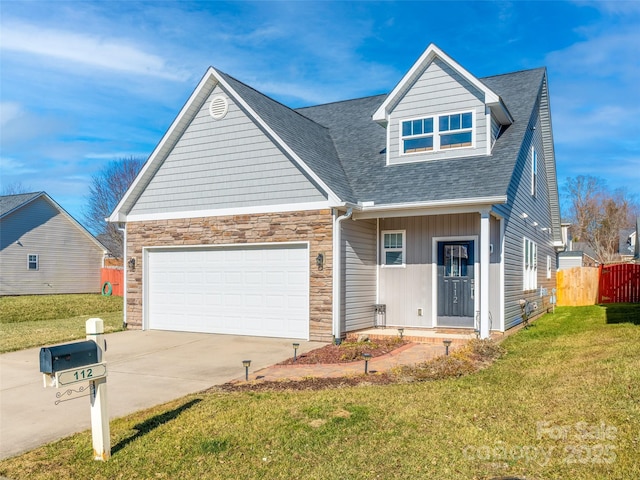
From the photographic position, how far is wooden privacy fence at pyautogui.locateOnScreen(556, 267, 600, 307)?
859 inches

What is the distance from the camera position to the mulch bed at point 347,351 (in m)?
9.30

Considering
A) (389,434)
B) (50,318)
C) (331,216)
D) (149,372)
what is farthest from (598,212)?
(389,434)

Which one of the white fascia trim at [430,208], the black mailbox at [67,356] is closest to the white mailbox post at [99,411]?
the black mailbox at [67,356]

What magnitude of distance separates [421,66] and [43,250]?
24096 mm

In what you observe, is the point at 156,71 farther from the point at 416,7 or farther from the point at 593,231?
the point at 593,231

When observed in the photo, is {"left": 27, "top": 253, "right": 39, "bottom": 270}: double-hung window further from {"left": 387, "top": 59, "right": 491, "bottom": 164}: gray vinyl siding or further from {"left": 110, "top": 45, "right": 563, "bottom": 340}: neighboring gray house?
{"left": 387, "top": 59, "right": 491, "bottom": 164}: gray vinyl siding

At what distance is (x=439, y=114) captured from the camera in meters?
12.9

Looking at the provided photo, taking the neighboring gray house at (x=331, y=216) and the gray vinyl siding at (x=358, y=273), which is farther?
the gray vinyl siding at (x=358, y=273)

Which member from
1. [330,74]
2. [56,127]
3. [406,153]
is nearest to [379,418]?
[406,153]

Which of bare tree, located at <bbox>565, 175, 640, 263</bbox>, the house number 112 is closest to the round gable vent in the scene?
the house number 112

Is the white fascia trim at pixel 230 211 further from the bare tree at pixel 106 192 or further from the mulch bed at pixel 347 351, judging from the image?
the bare tree at pixel 106 192

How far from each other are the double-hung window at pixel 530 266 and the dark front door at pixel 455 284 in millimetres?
3486

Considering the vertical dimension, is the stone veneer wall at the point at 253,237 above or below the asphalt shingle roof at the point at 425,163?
below

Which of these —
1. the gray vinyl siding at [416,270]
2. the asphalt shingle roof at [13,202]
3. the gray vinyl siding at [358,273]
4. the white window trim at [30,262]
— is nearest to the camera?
the gray vinyl siding at [358,273]
